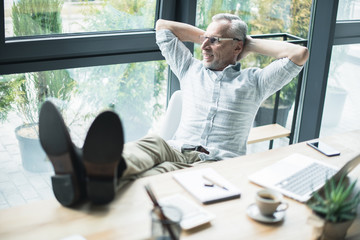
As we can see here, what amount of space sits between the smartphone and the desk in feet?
1.55

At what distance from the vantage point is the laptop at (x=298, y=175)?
173 centimetres

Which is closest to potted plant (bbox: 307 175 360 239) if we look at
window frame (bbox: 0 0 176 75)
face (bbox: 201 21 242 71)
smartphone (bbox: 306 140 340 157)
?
smartphone (bbox: 306 140 340 157)

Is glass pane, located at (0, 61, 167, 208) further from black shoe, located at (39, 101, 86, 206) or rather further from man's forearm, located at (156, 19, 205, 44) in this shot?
black shoe, located at (39, 101, 86, 206)

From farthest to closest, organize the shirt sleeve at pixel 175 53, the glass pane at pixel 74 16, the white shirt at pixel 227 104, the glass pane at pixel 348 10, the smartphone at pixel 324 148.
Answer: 1. the glass pane at pixel 348 10
2. the shirt sleeve at pixel 175 53
3. the glass pane at pixel 74 16
4. the white shirt at pixel 227 104
5. the smartphone at pixel 324 148

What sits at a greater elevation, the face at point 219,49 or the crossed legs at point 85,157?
the face at point 219,49

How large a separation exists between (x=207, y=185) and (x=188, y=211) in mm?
200

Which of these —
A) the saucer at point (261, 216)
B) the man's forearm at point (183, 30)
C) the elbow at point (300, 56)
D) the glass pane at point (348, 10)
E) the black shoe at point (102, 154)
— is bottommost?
the saucer at point (261, 216)

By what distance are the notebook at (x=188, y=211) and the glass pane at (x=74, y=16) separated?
148 cm

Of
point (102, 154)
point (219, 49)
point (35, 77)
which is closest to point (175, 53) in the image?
point (219, 49)

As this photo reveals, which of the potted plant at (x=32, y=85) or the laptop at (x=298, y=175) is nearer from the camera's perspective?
the laptop at (x=298, y=175)

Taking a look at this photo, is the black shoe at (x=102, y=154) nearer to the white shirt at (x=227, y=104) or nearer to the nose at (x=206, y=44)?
the white shirt at (x=227, y=104)

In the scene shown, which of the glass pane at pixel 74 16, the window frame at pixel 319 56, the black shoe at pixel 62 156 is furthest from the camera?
the window frame at pixel 319 56

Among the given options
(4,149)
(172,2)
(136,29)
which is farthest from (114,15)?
(4,149)

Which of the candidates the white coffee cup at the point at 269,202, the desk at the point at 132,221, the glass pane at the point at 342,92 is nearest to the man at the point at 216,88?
the desk at the point at 132,221
